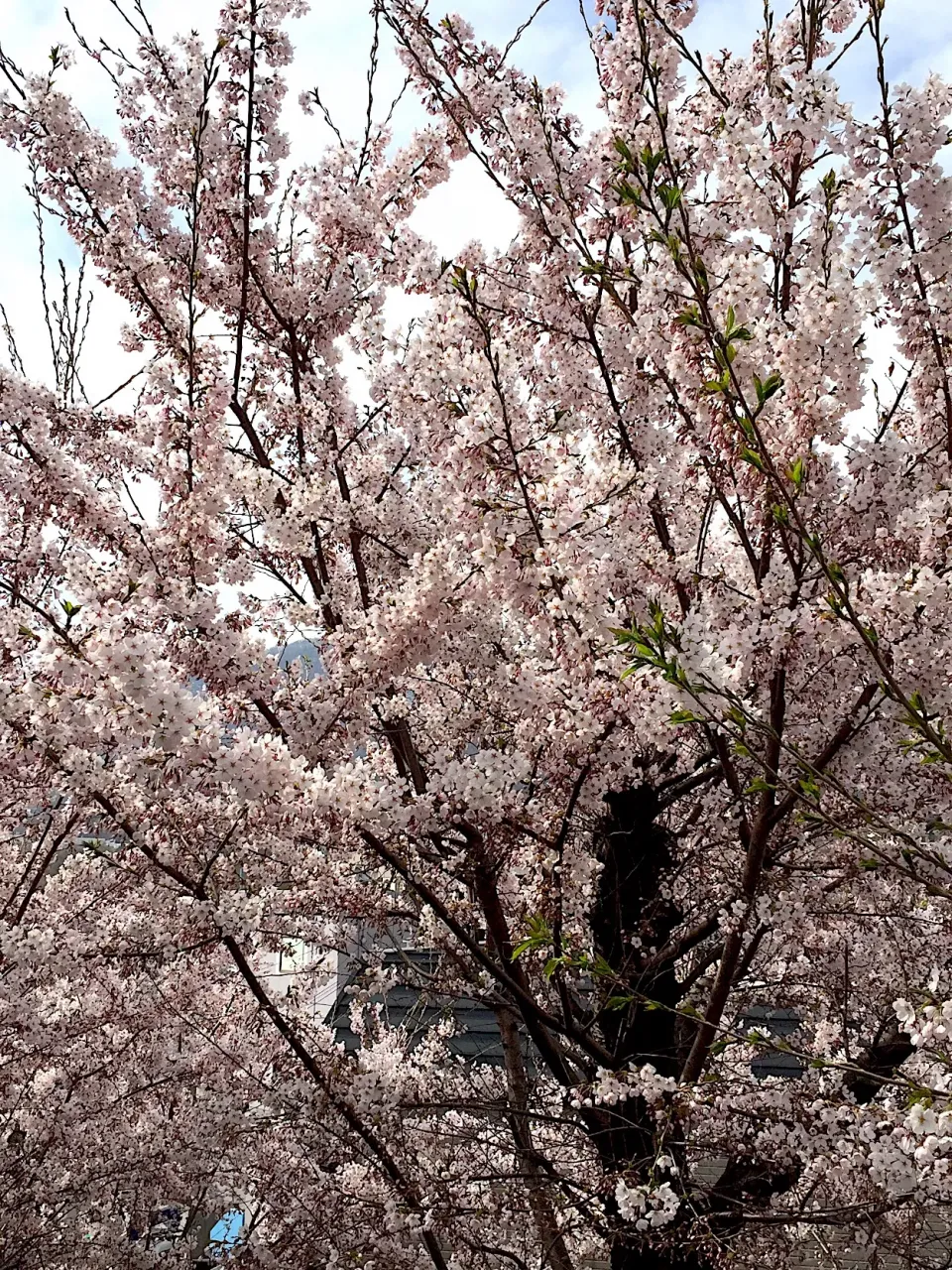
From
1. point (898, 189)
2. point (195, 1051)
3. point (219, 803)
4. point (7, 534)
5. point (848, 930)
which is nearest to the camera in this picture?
point (898, 189)

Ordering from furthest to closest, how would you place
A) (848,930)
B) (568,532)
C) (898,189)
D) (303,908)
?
(848,930), (303,908), (568,532), (898,189)

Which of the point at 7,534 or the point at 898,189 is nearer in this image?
the point at 898,189

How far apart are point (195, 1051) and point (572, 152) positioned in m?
7.89

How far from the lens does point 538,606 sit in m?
3.91

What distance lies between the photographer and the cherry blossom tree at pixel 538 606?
3359mm

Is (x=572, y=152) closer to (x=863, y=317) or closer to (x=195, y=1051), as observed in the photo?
(x=863, y=317)

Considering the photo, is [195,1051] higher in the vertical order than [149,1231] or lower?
higher

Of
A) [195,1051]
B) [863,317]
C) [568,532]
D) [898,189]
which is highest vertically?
[898,189]

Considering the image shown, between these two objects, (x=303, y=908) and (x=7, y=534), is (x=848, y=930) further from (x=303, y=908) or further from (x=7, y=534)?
(x=7, y=534)

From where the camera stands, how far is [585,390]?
15.4 feet

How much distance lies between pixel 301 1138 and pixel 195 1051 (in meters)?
3.33

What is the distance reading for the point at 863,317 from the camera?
3340mm

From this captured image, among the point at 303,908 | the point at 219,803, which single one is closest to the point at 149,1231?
the point at 303,908

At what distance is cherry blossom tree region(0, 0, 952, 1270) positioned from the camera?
3.36 metres
